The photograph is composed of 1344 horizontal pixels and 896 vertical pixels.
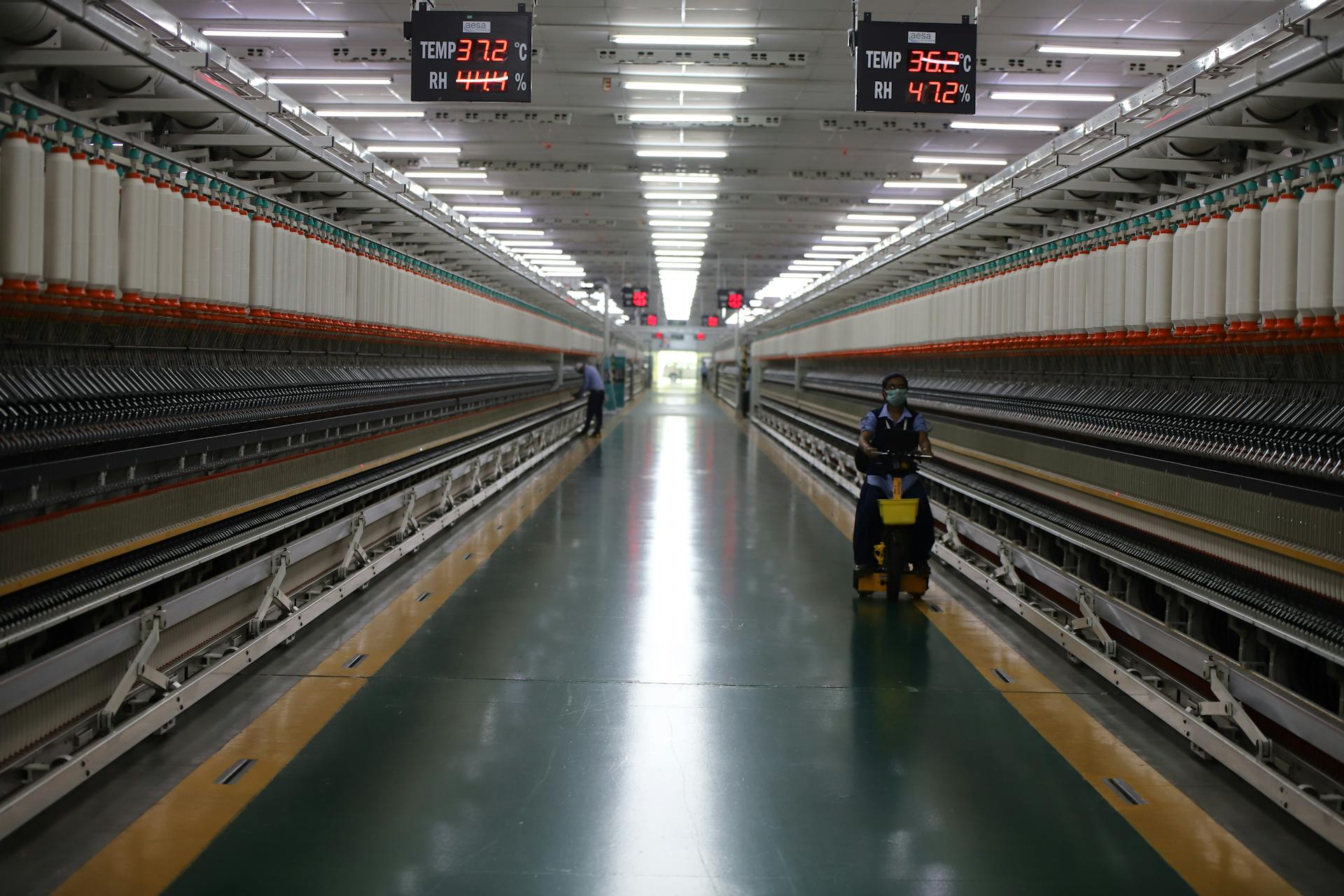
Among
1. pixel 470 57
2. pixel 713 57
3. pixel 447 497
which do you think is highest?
pixel 713 57

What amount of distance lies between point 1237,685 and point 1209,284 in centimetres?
166

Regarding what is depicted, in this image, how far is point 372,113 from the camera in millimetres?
13469

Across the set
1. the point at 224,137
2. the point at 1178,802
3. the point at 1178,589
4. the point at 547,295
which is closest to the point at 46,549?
the point at 224,137

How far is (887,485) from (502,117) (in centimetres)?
840

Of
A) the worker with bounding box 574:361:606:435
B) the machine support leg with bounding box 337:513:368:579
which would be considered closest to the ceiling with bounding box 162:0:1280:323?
the worker with bounding box 574:361:606:435

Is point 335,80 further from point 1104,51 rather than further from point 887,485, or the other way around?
point 887,485

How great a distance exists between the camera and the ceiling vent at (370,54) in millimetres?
11125

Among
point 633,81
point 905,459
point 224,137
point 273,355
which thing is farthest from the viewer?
point 633,81

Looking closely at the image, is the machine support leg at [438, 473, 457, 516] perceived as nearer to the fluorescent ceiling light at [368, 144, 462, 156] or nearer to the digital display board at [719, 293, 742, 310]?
the fluorescent ceiling light at [368, 144, 462, 156]

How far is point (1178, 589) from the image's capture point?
439cm

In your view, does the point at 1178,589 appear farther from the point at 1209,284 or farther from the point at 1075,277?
the point at 1075,277

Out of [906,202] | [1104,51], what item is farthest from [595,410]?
[1104,51]

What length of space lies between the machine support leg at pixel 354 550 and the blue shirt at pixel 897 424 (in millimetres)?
3404

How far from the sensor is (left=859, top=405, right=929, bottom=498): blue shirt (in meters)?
6.67
